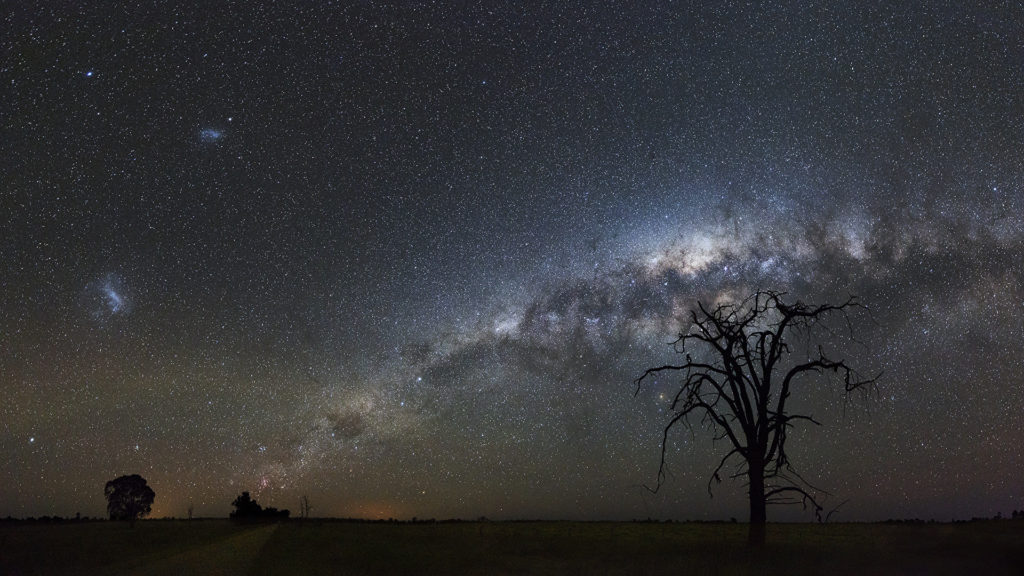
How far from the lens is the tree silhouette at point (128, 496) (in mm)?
53156

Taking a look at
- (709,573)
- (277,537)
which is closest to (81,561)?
(277,537)

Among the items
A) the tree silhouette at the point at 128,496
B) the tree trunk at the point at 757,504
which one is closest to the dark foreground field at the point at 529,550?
the tree trunk at the point at 757,504

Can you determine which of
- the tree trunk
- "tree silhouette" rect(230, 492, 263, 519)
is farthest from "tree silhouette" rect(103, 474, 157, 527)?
the tree trunk

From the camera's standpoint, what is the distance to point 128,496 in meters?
53.6

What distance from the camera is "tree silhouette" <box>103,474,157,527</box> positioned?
53.2m

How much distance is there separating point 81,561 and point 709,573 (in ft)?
82.2

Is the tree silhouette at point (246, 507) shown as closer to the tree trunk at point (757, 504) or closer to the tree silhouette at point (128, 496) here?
the tree silhouette at point (128, 496)

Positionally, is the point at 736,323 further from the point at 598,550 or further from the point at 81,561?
the point at 81,561

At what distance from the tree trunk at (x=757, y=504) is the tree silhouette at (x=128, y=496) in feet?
150

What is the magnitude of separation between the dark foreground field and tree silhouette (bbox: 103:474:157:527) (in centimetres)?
1642

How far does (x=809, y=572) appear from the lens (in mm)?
20266

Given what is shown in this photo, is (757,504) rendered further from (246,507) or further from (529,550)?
(246,507)

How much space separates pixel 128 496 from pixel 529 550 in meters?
40.1

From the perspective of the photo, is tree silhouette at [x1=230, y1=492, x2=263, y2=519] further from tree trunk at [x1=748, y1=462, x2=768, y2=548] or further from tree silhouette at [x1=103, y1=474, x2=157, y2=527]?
tree trunk at [x1=748, y1=462, x2=768, y2=548]
